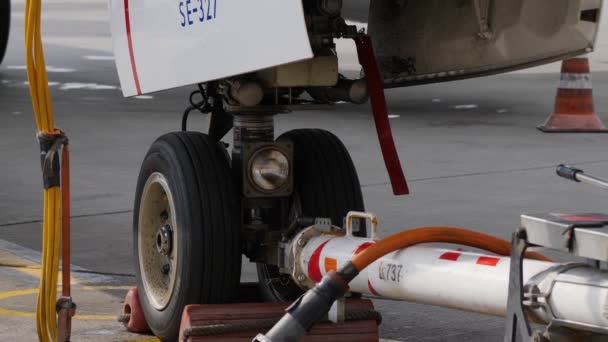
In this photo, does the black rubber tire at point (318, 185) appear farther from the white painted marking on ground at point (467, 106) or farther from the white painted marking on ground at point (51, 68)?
the white painted marking on ground at point (51, 68)

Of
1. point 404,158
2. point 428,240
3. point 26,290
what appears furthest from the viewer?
point 404,158

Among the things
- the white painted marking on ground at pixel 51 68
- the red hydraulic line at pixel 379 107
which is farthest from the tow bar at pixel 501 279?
the white painted marking on ground at pixel 51 68

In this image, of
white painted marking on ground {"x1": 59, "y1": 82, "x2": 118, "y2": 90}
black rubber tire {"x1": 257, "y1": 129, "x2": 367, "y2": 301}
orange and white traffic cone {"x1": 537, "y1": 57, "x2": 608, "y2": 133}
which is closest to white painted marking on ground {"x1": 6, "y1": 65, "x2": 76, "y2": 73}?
white painted marking on ground {"x1": 59, "y1": 82, "x2": 118, "y2": 90}

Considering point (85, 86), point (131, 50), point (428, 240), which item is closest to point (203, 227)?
point (131, 50)

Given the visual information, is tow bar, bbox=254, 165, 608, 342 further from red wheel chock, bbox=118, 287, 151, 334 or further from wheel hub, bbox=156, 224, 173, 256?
red wheel chock, bbox=118, 287, 151, 334

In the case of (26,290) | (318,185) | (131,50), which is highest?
(131,50)

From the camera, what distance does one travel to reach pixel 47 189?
16.0 feet

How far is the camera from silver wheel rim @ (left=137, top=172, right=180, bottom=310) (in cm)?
516

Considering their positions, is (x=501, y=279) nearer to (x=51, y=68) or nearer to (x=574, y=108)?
(x=574, y=108)

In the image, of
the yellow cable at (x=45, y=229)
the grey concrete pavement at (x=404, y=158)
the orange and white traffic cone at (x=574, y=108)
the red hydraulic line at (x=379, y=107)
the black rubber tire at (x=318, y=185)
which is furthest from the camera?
the orange and white traffic cone at (x=574, y=108)

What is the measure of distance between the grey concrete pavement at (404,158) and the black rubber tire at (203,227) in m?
0.78

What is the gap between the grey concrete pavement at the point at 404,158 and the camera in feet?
23.8

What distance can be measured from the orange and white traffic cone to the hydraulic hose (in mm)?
7370

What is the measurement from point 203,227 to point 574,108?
7.33 meters
